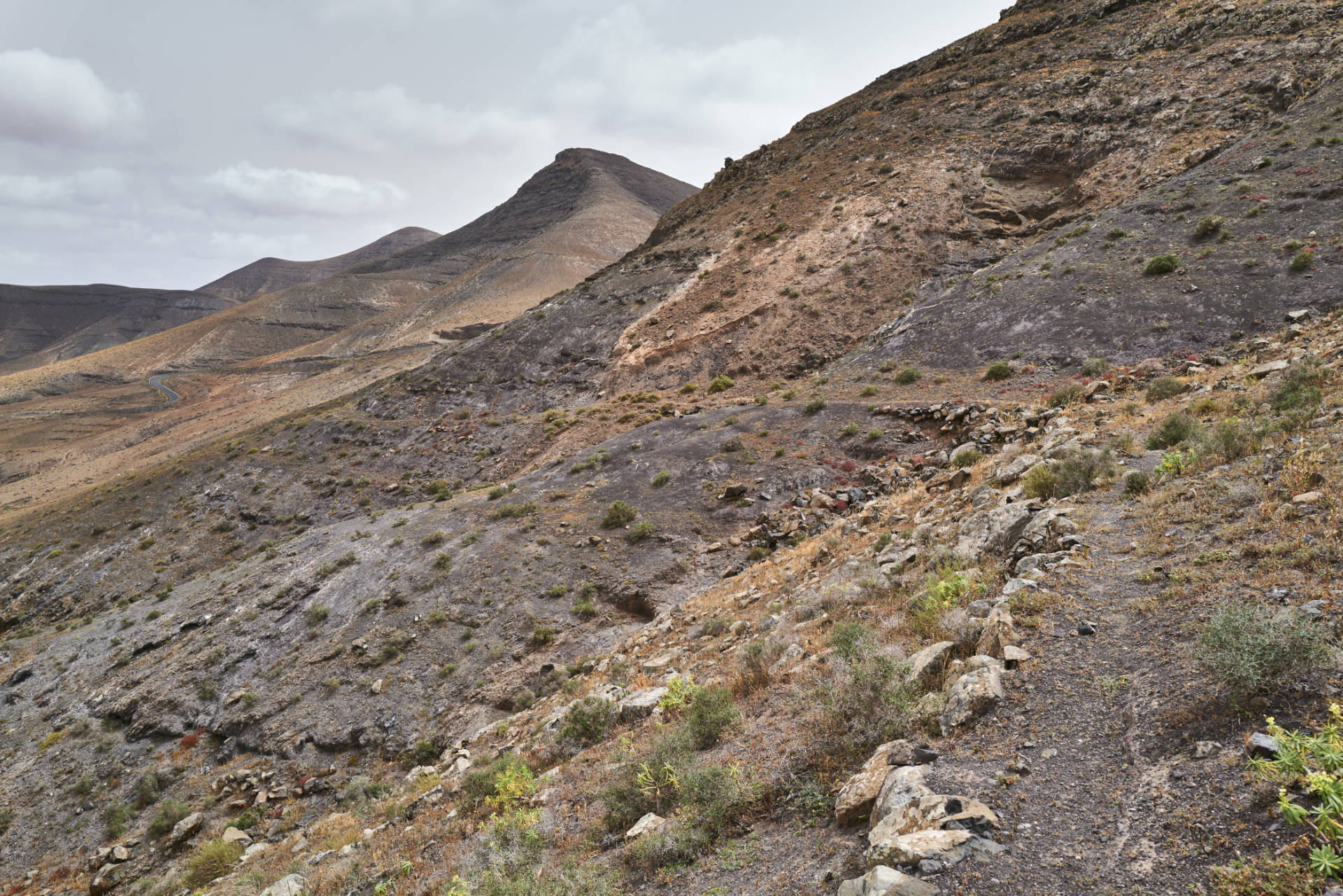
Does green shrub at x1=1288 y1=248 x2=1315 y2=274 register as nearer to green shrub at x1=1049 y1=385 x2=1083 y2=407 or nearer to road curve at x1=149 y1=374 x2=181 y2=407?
green shrub at x1=1049 y1=385 x2=1083 y2=407

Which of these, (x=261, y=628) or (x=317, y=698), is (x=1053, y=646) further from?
(x=261, y=628)

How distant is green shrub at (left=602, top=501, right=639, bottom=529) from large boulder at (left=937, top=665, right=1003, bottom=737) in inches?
495

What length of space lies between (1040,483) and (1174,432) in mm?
2096

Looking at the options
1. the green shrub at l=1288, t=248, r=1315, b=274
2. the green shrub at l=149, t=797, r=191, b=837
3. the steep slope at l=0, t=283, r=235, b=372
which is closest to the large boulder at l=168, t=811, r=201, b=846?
the green shrub at l=149, t=797, r=191, b=837

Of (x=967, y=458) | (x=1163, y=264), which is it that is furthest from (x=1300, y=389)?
(x=1163, y=264)

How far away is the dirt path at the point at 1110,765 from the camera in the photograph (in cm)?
308

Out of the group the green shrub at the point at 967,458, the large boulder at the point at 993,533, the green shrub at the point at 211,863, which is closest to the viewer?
the large boulder at the point at 993,533

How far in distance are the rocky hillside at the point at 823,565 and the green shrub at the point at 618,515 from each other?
0.39 m

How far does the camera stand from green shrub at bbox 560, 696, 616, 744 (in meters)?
7.98

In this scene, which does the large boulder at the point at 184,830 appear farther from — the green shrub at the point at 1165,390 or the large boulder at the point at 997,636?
the green shrub at the point at 1165,390

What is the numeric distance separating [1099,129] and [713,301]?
21.6m

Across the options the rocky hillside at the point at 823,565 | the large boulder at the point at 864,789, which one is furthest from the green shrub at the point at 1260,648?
the large boulder at the point at 864,789

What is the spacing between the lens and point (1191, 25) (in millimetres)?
29516

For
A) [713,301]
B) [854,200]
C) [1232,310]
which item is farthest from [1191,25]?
[713,301]
